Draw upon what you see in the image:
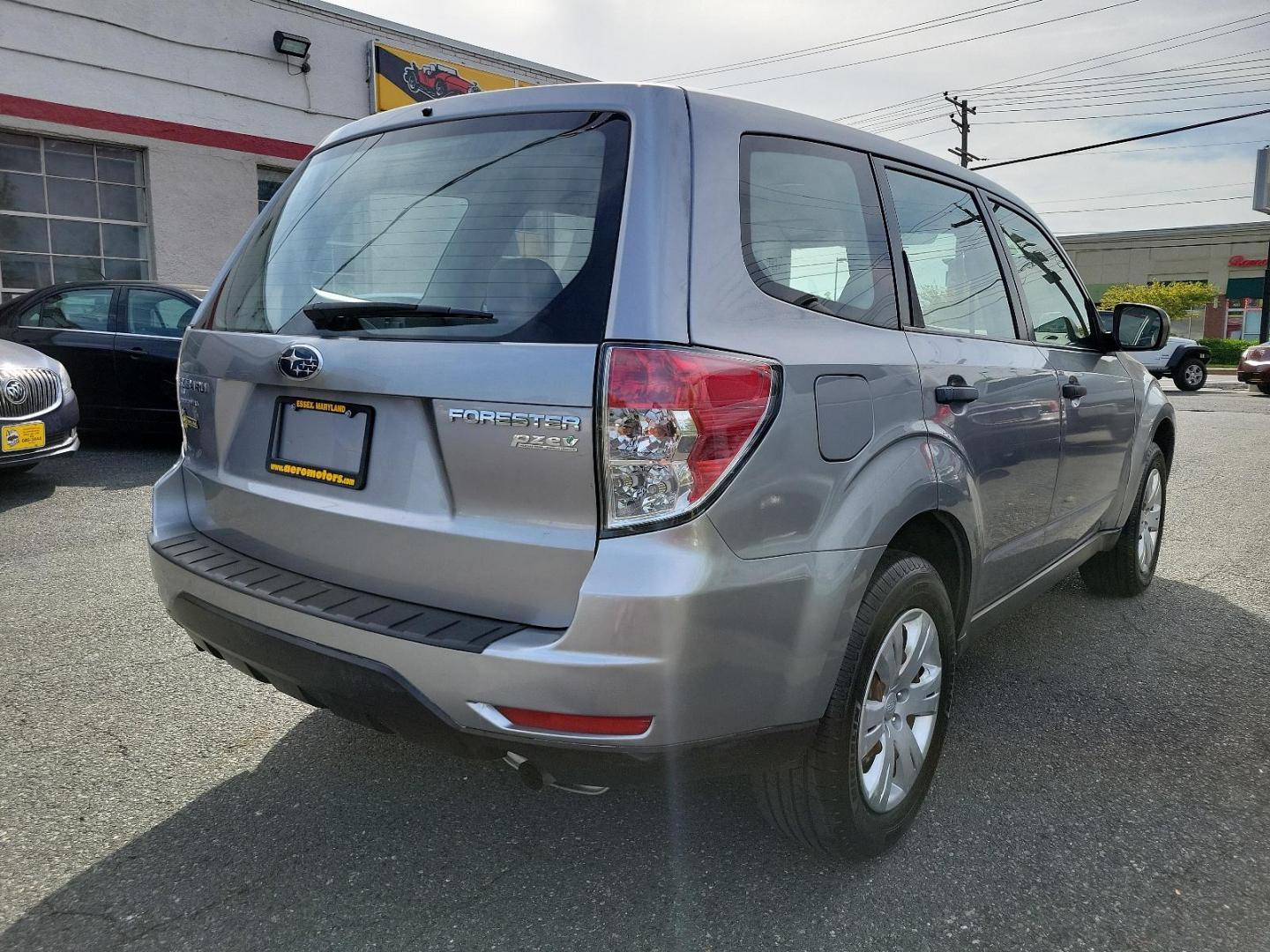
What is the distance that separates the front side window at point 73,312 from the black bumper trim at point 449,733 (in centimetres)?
733

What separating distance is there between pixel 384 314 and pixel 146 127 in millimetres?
12972

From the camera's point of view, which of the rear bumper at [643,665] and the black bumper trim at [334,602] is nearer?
the rear bumper at [643,665]

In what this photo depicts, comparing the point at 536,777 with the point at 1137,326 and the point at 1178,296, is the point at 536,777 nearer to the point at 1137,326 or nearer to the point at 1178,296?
the point at 1137,326

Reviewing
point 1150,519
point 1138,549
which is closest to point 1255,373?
point 1150,519

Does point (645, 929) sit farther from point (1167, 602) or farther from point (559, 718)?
point (1167, 602)

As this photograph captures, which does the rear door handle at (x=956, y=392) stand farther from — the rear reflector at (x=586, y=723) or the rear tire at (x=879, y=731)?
the rear reflector at (x=586, y=723)

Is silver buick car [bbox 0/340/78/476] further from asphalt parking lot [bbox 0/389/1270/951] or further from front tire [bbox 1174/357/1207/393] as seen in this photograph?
front tire [bbox 1174/357/1207/393]

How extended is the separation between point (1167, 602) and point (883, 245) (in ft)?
9.92

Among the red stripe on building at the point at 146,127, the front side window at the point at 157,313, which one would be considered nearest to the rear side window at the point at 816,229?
the front side window at the point at 157,313

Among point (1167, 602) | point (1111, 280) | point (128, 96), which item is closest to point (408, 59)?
point (128, 96)

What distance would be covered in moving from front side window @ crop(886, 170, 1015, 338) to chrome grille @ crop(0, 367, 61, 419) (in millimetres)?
5733

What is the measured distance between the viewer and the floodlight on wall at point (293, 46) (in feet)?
46.3

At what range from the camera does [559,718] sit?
1937 mm

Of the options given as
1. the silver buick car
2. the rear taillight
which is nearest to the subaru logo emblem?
the rear taillight
